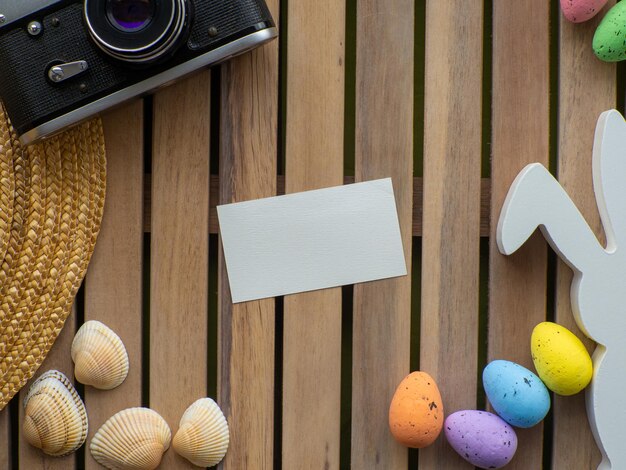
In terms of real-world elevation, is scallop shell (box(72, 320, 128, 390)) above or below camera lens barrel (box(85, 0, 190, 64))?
below

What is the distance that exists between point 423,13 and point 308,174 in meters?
0.21

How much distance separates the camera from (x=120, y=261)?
595 mm

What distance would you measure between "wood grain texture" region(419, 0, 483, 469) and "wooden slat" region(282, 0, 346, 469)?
9cm

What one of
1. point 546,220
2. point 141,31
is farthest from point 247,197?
point 546,220

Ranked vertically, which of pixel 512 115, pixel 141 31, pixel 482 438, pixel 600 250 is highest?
pixel 141 31

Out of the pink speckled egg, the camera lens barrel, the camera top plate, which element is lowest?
the pink speckled egg

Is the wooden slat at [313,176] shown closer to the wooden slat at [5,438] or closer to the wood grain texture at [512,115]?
the wood grain texture at [512,115]

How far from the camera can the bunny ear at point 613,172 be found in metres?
0.60

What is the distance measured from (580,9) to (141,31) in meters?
0.40

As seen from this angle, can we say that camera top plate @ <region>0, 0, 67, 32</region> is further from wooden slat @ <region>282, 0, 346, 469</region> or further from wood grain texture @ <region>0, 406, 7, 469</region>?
wood grain texture @ <region>0, 406, 7, 469</region>

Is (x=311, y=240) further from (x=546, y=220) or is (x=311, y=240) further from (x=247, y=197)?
(x=546, y=220)

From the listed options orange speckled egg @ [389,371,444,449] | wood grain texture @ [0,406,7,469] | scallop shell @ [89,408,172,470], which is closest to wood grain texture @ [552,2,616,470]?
orange speckled egg @ [389,371,444,449]

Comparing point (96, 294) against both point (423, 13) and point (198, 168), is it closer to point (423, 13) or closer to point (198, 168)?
point (198, 168)

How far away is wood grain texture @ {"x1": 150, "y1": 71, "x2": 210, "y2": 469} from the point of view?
0.59 meters
